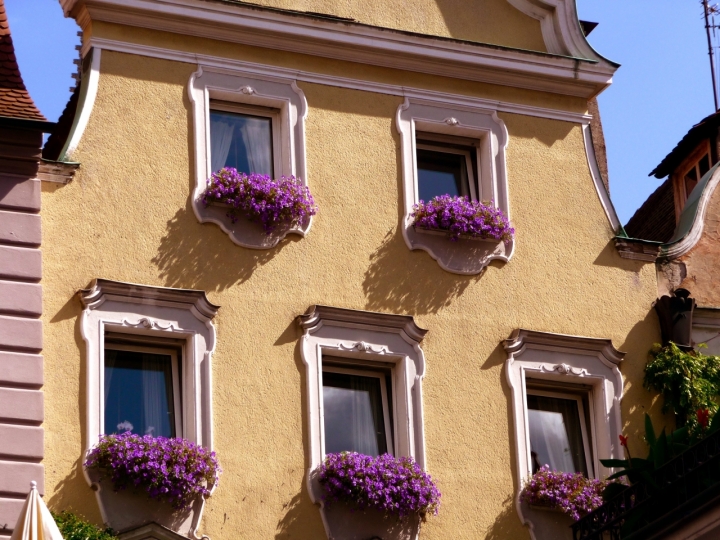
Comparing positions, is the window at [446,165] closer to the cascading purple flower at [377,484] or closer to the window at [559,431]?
the window at [559,431]

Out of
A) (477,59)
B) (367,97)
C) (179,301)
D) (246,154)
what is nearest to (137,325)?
(179,301)

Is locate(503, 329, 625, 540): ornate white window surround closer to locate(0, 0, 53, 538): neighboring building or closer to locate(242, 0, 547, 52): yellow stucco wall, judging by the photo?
locate(242, 0, 547, 52): yellow stucco wall

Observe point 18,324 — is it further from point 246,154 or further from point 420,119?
point 420,119

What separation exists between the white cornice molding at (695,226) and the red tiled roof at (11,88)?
7138mm

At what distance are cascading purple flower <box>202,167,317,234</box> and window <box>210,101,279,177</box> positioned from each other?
48 cm

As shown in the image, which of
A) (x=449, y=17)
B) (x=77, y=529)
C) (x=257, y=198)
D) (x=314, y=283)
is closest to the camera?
(x=77, y=529)

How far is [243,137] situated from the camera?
770 inches

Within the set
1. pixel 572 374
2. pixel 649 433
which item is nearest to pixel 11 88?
pixel 572 374

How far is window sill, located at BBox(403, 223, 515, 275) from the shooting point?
1948 cm

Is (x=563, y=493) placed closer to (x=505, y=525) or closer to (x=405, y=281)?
(x=505, y=525)

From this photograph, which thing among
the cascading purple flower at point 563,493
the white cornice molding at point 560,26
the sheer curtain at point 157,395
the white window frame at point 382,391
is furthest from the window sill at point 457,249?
the sheer curtain at point 157,395

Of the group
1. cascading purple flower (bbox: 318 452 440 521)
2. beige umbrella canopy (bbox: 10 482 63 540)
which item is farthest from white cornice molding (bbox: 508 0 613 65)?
beige umbrella canopy (bbox: 10 482 63 540)

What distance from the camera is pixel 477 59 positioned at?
67.3ft

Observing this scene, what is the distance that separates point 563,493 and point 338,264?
3204 millimetres
